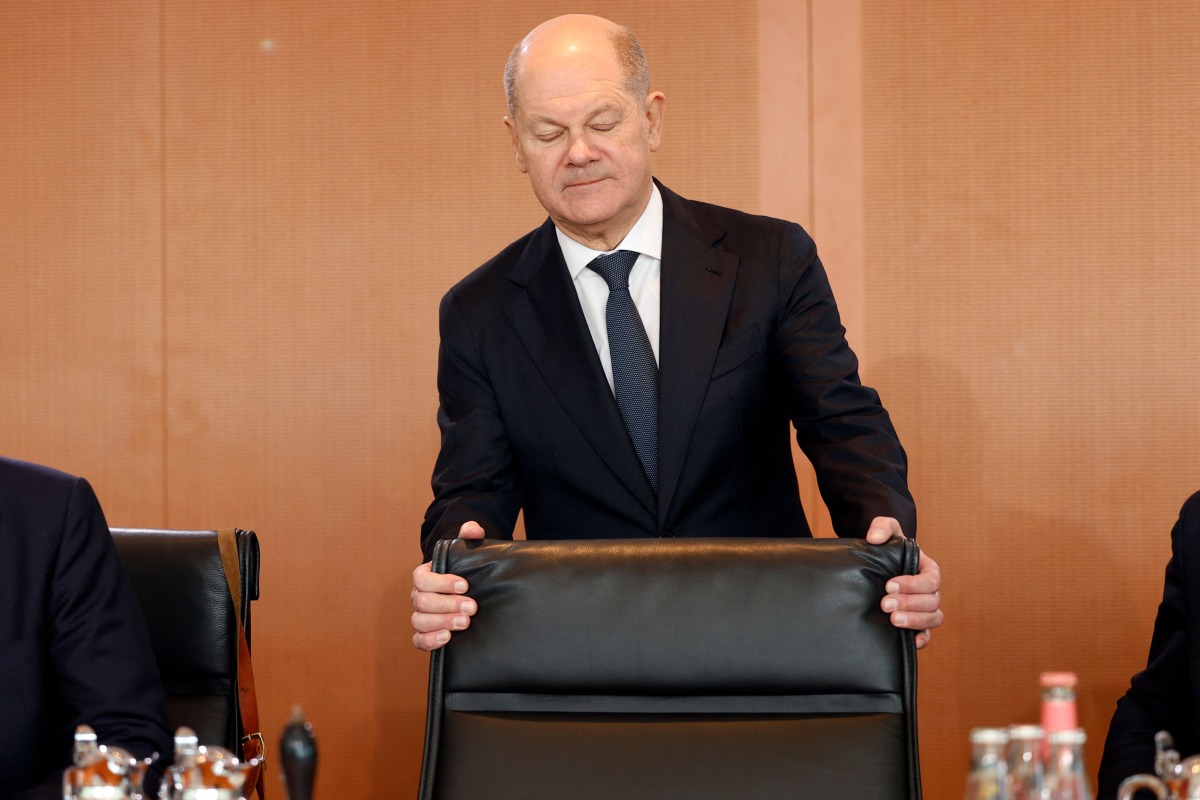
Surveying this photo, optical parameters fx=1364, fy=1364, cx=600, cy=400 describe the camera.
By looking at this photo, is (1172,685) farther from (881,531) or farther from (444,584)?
(444,584)

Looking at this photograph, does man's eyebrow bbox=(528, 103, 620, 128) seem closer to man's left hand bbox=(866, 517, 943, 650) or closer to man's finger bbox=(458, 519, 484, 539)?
man's finger bbox=(458, 519, 484, 539)

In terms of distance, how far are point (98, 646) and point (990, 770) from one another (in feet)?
3.56

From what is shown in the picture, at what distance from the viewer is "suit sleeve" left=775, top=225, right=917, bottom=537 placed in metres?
1.74

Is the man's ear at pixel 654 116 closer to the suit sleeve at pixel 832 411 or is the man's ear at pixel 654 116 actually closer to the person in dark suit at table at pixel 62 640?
the suit sleeve at pixel 832 411

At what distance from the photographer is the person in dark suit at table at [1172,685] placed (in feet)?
4.82

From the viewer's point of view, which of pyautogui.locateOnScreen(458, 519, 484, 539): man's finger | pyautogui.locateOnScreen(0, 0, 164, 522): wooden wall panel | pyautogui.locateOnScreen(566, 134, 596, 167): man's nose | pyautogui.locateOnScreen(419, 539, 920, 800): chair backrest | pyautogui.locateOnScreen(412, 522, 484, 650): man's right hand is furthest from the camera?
pyautogui.locateOnScreen(0, 0, 164, 522): wooden wall panel

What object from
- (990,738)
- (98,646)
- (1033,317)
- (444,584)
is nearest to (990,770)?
(990,738)

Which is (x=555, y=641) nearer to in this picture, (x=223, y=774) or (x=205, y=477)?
(x=223, y=774)

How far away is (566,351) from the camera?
1.97 meters

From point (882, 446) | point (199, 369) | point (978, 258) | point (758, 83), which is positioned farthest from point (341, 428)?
point (882, 446)

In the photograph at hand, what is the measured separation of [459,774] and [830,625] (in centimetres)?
36

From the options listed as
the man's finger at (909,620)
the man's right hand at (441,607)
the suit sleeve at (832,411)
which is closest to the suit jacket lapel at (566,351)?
the suit sleeve at (832,411)

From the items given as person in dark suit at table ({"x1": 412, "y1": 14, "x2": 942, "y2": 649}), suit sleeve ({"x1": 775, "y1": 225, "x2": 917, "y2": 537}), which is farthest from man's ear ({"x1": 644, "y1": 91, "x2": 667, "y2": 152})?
suit sleeve ({"x1": 775, "y1": 225, "x2": 917, "y2": 537})

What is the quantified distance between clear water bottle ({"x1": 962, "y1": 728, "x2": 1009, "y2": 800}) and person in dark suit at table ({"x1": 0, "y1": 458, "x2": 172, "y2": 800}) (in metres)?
0.98
